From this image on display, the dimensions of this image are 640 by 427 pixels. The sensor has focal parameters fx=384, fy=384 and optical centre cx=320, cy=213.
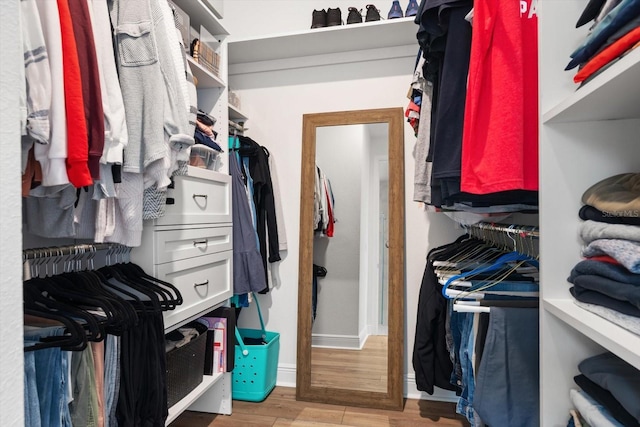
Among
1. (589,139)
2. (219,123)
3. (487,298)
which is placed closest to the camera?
(589,139)

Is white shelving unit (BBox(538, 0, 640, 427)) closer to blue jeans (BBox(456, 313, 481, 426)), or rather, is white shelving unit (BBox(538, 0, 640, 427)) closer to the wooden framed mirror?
blue jeans (BBox(456, 313, 481, 426))

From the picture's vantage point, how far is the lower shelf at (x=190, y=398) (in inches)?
64.5

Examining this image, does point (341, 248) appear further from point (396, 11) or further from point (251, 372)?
point (396, 11)

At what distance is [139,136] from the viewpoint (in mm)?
1223

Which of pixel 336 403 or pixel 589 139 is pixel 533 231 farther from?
pixel 336 403

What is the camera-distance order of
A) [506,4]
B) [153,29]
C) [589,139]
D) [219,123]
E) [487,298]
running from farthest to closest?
[219,123]
[153,29]
[487,298]
[506,4]
[589,139]

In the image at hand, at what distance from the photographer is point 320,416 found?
2.18m

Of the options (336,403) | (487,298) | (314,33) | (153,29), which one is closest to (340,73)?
(314,33)

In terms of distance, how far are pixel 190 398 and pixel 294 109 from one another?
6.03ft

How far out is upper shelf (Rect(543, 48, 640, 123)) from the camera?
21.9 inches

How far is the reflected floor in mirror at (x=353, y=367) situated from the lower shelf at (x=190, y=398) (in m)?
0.66

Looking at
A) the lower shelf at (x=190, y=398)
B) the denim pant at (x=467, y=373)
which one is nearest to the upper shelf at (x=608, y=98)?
the denim pant at (x=467, y=373)

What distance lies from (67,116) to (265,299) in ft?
6.23

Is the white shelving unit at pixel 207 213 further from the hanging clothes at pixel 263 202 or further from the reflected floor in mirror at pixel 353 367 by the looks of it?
the reflected floor in mirror at pixel 353 367
